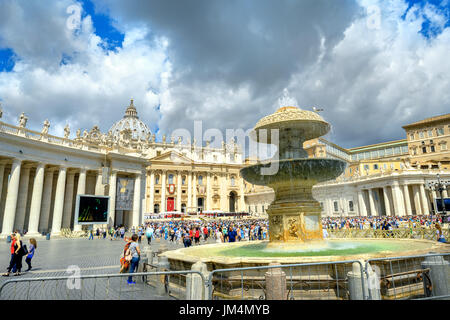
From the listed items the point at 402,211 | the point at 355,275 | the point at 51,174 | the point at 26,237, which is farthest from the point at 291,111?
the point at 402,211

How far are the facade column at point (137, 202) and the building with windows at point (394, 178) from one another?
21123 mm

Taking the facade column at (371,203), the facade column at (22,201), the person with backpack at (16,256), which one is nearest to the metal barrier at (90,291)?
the person with backpack at (16,256)

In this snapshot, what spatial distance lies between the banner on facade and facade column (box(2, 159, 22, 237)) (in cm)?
907

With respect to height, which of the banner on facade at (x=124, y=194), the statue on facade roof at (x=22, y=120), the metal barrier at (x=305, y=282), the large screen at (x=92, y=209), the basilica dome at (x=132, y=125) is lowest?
the metal barrier at (x=305, y=282)

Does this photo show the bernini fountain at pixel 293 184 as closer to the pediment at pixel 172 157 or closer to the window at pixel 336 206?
the window at pixel 336 206

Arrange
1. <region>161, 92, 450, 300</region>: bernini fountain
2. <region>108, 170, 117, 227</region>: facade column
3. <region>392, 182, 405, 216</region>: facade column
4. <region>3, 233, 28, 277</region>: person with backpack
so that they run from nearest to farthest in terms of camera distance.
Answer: <region>161, 92, 450, 300</region>: bernini fountain → <region>3, 233, 28, 277</region>: person with backpack → <region>108, 170, 117, 227</region>: facade column → <region>392, 182, 405, 216</region>: facade column

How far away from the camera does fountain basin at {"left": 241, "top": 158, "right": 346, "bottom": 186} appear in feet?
27.4

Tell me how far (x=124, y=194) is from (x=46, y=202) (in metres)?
7.23

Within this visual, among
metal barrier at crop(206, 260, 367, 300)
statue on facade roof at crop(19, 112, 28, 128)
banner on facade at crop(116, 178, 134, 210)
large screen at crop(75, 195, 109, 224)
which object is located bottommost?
metal barrier at crop(206, 260, 367, 300)

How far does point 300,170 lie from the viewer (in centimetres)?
857

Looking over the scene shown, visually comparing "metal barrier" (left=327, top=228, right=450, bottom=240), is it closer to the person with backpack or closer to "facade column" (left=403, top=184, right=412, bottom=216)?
the person with backpack

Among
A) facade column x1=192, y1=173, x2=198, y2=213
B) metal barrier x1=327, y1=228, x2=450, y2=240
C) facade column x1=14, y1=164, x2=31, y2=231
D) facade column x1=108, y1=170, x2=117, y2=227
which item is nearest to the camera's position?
metal barrier x1=327, y1=228, x2=450, y2=240

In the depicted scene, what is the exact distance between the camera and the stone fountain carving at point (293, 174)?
8484mm

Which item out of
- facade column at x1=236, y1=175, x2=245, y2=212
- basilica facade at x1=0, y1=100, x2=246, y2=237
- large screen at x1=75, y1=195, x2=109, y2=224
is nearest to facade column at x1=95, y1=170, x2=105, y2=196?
basilica facade at x1=0, y1=100, x2=246, y2=237
